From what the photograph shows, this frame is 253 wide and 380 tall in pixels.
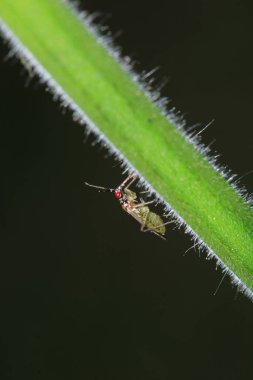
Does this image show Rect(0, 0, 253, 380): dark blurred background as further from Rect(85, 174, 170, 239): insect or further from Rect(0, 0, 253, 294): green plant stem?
Rect(0, 0, 253, 294): green plant stem

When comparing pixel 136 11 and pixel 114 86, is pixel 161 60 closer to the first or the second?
pixel 136 11

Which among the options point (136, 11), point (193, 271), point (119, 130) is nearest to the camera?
point (119, 130)

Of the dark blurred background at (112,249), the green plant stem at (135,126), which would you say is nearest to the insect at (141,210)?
the green plant stem at (135,126)

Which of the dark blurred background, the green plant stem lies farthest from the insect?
the dark blurred background

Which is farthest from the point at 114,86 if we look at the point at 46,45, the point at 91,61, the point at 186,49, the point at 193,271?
the point at 186,49

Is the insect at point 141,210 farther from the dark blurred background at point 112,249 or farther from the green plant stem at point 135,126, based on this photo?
the dark blurred background at point 112,249
